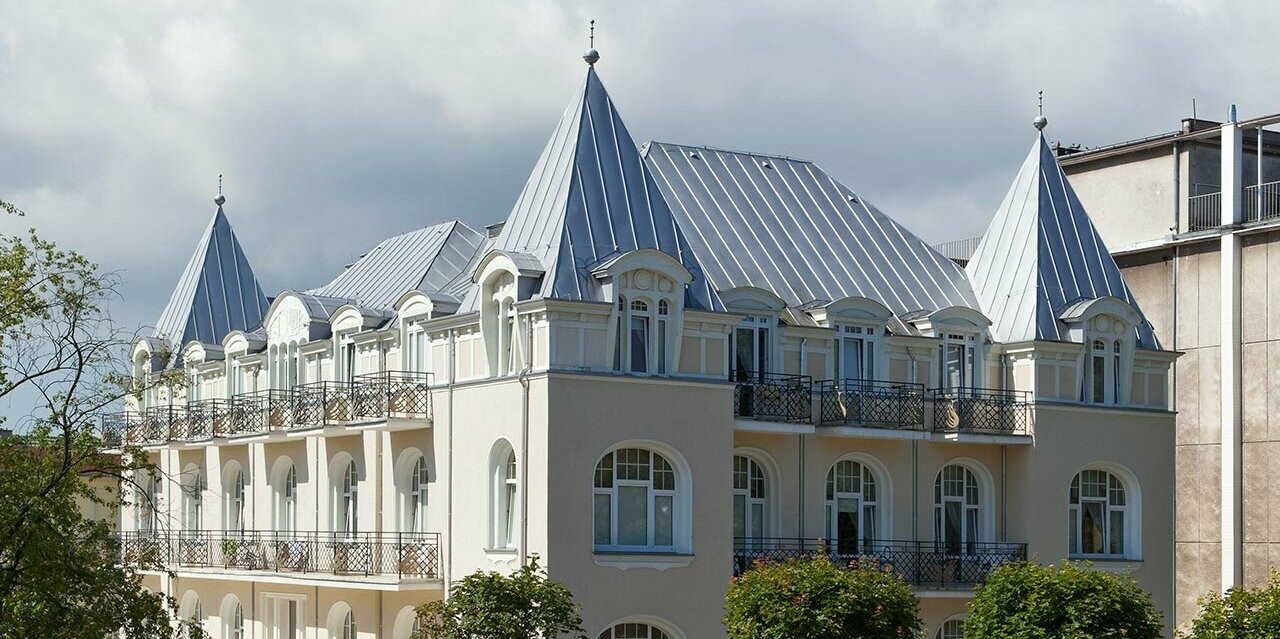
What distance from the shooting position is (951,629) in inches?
1801

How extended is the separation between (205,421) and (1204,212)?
1168 inches

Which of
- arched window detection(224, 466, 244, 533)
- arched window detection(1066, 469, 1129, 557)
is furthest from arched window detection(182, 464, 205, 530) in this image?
arched window detection(1066, 469, 1129, 557)

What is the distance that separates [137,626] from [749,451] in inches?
704

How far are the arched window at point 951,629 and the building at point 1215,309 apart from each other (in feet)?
40.4

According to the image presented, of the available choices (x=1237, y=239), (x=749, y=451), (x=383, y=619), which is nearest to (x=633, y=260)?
(x=749, y=451)

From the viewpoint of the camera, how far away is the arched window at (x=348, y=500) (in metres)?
48.6

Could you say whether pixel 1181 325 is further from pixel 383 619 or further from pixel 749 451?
pixel 383 619

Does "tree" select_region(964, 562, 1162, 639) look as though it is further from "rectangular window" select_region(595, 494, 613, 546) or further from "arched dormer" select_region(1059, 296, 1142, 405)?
"arched dormer" select_region(1059, 296, 1142, 405)

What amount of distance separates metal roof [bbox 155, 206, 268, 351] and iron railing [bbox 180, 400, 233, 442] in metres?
3.72

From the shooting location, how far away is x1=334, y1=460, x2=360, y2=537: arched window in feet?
160

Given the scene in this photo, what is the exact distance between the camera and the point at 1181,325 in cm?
5809

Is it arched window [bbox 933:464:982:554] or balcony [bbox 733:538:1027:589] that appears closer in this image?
balcony [bbox 733:538:1027:589]

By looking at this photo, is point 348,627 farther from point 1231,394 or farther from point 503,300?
point 1231,394

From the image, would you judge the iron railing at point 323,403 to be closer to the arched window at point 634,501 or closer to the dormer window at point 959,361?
the arched window at point 634,501
